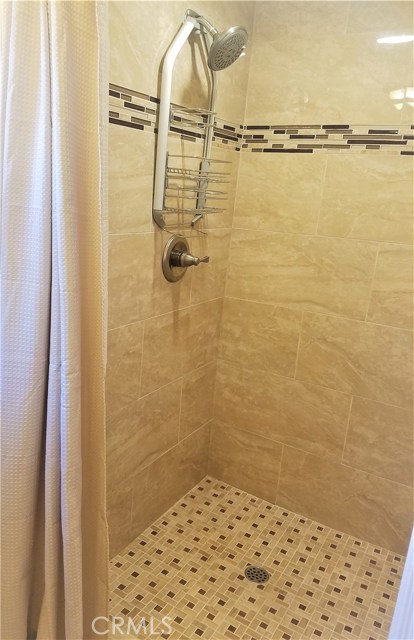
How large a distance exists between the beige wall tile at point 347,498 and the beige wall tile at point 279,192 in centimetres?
105

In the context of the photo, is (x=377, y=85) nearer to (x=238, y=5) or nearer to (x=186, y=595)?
(x=238, y=5)

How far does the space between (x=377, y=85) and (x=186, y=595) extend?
2009 mm

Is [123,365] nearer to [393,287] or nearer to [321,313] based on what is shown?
[321,313]

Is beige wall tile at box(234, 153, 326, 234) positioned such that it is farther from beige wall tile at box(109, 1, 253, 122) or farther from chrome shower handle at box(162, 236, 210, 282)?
chrome shower handle at box(162, 236, 210, 282)

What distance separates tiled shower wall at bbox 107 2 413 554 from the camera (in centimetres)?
165

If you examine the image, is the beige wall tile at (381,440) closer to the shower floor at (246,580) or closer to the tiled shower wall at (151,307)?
the shower floor at (246,580)

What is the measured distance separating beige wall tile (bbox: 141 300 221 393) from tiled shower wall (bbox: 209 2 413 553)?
0.11 metres

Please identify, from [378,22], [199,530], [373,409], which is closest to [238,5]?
[378,22]

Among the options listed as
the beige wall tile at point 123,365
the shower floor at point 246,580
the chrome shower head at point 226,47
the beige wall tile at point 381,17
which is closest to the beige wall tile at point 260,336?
the beige wall tile at point 123,365

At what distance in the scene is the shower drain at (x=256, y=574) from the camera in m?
1.78

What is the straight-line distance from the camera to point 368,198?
1.80 m

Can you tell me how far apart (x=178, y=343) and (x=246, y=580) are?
0.96m

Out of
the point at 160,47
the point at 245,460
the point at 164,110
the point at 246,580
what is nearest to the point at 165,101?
the point at 164,110
